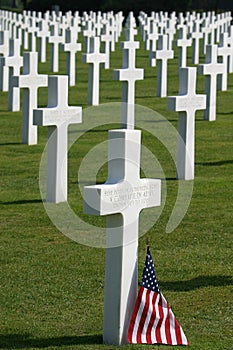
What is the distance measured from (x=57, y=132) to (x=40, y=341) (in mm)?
4297

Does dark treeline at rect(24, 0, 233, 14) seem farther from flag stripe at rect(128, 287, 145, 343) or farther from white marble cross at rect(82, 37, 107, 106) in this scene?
flag stripe at rect(128, 287, 145, 343)

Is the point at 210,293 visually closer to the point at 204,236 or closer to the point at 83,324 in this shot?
the point at 83,324

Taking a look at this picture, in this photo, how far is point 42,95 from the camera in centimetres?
2148

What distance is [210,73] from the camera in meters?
17.4

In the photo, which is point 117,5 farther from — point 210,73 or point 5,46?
point 210,73

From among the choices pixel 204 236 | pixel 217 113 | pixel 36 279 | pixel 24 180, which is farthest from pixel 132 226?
pixel 217 113

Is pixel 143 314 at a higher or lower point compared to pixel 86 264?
higher

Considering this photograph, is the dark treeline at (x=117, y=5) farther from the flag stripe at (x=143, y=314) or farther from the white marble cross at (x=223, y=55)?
the flag stripe at (x=143, y=314)

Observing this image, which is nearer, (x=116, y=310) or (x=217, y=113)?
(x=116, y=310)

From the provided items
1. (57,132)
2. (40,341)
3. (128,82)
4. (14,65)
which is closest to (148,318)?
(40,341)

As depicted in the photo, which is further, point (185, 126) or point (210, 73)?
point (210, 73)

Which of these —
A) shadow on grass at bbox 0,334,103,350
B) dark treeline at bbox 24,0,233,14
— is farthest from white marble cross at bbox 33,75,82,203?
dark treeline at bbox 24,0,233,14

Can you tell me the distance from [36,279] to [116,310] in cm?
177

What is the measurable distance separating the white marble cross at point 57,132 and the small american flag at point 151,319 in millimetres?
4288
